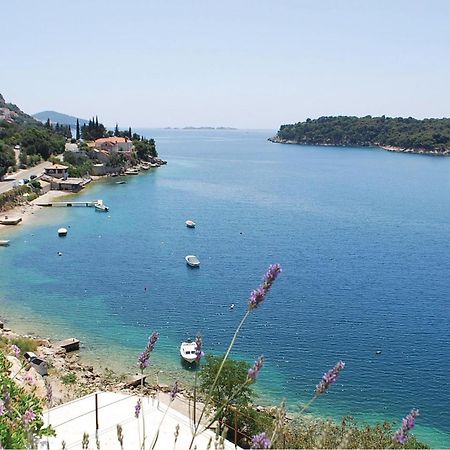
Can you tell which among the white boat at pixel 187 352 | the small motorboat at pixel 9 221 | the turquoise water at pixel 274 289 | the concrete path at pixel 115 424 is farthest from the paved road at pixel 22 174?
the concrete path at pixel 115 424

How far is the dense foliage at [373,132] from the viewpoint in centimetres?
13900

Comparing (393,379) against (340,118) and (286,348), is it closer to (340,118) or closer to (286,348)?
(286,348)

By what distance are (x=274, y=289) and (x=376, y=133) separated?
146265mm

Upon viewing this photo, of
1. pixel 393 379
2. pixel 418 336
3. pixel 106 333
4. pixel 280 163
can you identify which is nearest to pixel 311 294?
pixel 418 336

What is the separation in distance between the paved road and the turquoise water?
717cm

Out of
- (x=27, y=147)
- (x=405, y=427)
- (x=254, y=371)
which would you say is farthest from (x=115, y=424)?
(x=27, y=147)

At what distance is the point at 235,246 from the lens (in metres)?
38.2

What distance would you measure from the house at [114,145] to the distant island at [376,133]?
88.1 meters

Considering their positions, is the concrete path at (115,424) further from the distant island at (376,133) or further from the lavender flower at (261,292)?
the distant island at (376,133)

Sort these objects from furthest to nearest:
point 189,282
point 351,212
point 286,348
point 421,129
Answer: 1. point 421,129
2. point 351,212
3. point 189,282
4. point 286,348

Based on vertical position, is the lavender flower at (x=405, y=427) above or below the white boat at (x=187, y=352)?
above

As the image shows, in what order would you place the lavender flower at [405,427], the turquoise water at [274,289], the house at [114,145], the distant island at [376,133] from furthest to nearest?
the distant island at [376,133] → the house at [114,145] → the turquoise water at [274,289] → the lavender flower at [405,427]

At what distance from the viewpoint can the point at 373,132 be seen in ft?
538

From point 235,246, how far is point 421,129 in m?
130
